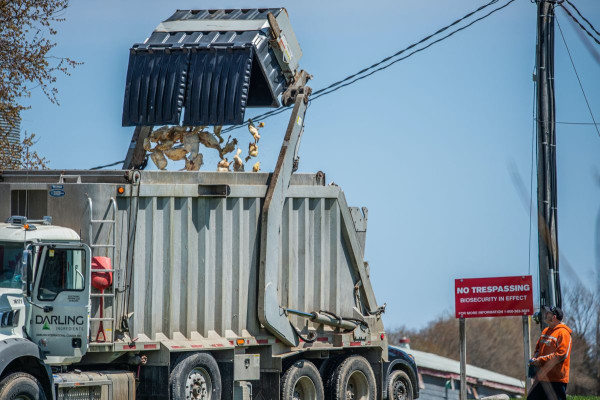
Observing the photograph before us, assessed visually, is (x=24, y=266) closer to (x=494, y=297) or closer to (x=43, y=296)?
(x=43, y=296)

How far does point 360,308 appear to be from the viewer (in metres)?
17.0

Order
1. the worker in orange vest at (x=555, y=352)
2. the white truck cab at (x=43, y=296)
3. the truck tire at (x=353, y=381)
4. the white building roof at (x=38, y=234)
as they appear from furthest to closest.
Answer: the truck tire at (x=353, y=381) → the worker in orange vest at (x=555, y=352) → the white building roof at (x=38, y=234) → the white truck cab at (x=43, y=296)

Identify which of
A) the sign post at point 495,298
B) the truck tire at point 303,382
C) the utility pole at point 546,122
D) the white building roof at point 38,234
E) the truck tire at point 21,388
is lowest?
the truck tire at point 303,382

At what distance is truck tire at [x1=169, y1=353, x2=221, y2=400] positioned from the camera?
13688mm

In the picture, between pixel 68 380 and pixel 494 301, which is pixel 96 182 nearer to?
pixel 68 380

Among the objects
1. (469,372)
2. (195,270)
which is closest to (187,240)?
(195,270)

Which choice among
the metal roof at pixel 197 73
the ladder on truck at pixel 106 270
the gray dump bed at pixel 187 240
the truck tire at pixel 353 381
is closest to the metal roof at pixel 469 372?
the truck tire at pixel 353 381

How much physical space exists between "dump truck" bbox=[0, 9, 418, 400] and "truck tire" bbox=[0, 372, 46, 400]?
0.02 meters

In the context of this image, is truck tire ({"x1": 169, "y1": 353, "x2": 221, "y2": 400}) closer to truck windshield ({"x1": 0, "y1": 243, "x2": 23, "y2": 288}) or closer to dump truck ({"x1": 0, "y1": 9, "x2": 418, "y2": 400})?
dump truck ({"x1": 0, "y1": 9, "x2": 418, "y2": 400})

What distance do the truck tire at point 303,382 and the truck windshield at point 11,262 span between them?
4498 millimetres

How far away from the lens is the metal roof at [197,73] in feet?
51.8

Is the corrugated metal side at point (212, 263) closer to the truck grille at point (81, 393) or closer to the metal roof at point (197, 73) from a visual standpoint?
the truck grille at point (81, 393)

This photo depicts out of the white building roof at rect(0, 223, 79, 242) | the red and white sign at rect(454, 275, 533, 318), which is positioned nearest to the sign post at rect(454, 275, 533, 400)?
the red and white sign at rect(454, 275, 533, 318)

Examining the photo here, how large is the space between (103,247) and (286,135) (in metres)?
3.67
